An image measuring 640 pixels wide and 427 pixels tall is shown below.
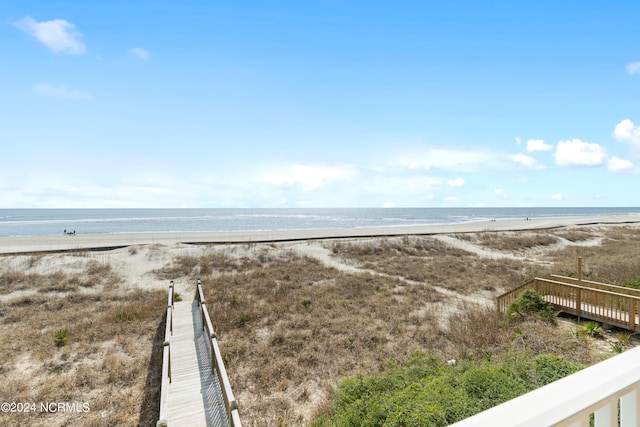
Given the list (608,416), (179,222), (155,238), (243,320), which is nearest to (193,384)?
(243,320)

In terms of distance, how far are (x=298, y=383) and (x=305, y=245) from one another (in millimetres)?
25720

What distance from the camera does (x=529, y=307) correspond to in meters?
13.0

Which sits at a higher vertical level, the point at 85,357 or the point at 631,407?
the point at 631,407

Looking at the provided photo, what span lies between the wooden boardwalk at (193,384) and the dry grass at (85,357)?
3.45 ft

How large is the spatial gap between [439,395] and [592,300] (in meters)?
10.7

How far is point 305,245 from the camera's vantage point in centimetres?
3556

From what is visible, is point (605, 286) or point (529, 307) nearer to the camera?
point (529, 307)

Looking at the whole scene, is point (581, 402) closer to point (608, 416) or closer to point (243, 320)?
point (608, 416)

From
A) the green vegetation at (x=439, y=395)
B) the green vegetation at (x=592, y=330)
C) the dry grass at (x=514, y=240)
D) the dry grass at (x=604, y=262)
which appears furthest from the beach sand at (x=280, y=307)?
the dry grass at (x=514, y=240)

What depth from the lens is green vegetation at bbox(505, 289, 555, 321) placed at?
1280 centimetres

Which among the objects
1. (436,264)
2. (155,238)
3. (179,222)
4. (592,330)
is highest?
(179,222)

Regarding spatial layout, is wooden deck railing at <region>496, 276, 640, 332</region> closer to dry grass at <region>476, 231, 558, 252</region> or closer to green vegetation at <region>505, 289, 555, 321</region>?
green vegetation at <region>505, 289, 555, 321</region>

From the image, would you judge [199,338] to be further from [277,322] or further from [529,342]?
[529,342]

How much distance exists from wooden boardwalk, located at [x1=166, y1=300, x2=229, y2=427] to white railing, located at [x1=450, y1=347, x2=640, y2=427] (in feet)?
24.0
